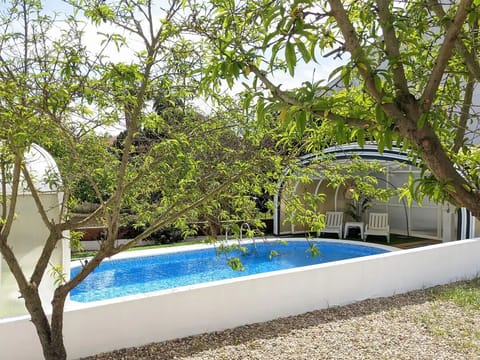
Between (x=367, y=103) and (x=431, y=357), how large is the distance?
5776 millimetres

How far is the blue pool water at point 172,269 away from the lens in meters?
15.1

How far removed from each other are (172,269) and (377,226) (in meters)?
12.1

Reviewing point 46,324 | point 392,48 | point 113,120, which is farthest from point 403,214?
point 392,48

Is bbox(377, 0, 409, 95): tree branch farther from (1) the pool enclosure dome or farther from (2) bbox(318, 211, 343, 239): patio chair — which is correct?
(2) bbox(318, 211, 343, 239): patio chair

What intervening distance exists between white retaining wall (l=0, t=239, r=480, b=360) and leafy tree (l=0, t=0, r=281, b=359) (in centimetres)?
179

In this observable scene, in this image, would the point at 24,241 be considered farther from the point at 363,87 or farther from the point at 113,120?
the point at 363,87

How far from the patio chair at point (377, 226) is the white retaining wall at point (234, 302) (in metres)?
10.4

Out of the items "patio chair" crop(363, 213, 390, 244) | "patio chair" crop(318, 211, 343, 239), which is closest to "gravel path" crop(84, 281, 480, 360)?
"patio chair" crop(363, 213, 390, 244)

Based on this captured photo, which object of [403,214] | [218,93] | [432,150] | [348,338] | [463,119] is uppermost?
[218,93]

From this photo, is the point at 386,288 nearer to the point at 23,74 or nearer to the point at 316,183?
the point at 23,74

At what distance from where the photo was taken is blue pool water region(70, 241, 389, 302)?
15078 millimetres

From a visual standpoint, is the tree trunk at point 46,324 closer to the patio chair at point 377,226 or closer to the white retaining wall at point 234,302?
the white retaining wall at point 234,302

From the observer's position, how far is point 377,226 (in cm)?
2372

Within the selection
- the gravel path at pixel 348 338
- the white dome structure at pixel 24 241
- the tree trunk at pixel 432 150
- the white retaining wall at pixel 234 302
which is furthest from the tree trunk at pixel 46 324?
the tree trunk at pixel 432 150
